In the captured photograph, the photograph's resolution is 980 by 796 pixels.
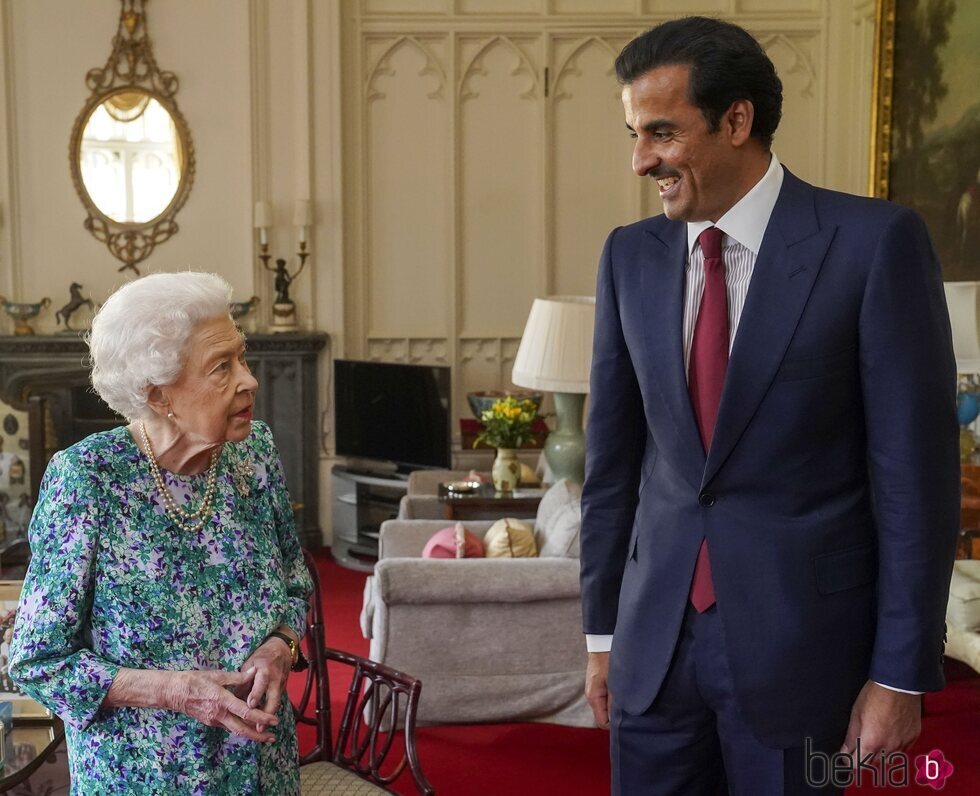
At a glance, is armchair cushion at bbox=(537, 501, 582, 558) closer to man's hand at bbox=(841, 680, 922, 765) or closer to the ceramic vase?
the ceramic vase

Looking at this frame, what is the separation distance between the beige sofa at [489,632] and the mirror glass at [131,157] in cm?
408

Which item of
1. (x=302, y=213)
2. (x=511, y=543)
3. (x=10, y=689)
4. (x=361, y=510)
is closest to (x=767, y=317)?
(x=10, y=689)

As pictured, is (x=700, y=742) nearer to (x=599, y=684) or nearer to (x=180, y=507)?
(x=599, y=684)

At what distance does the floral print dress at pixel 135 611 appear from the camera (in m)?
1.76

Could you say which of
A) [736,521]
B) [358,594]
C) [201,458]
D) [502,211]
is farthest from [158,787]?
[502,211]

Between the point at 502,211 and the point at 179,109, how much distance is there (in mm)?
2086

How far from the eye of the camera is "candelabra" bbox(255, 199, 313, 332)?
23.3ft

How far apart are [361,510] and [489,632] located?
302 centimetres

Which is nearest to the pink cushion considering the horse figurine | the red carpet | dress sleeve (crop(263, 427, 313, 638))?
the red carpet

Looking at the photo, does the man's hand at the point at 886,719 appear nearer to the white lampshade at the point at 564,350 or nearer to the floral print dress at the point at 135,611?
the floral print dress at the point at 135,611

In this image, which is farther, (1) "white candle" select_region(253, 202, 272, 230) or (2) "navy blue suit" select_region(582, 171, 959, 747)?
(1) "white candle" select_region(253, 202, 272, 230)

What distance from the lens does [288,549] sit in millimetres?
2086

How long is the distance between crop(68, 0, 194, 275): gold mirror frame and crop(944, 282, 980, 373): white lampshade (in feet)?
15.8

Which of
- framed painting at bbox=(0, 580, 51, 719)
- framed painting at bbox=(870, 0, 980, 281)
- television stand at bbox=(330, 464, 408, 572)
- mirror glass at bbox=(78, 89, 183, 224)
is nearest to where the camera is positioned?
framed painting at bbox=(0, 580, 51, 719)
